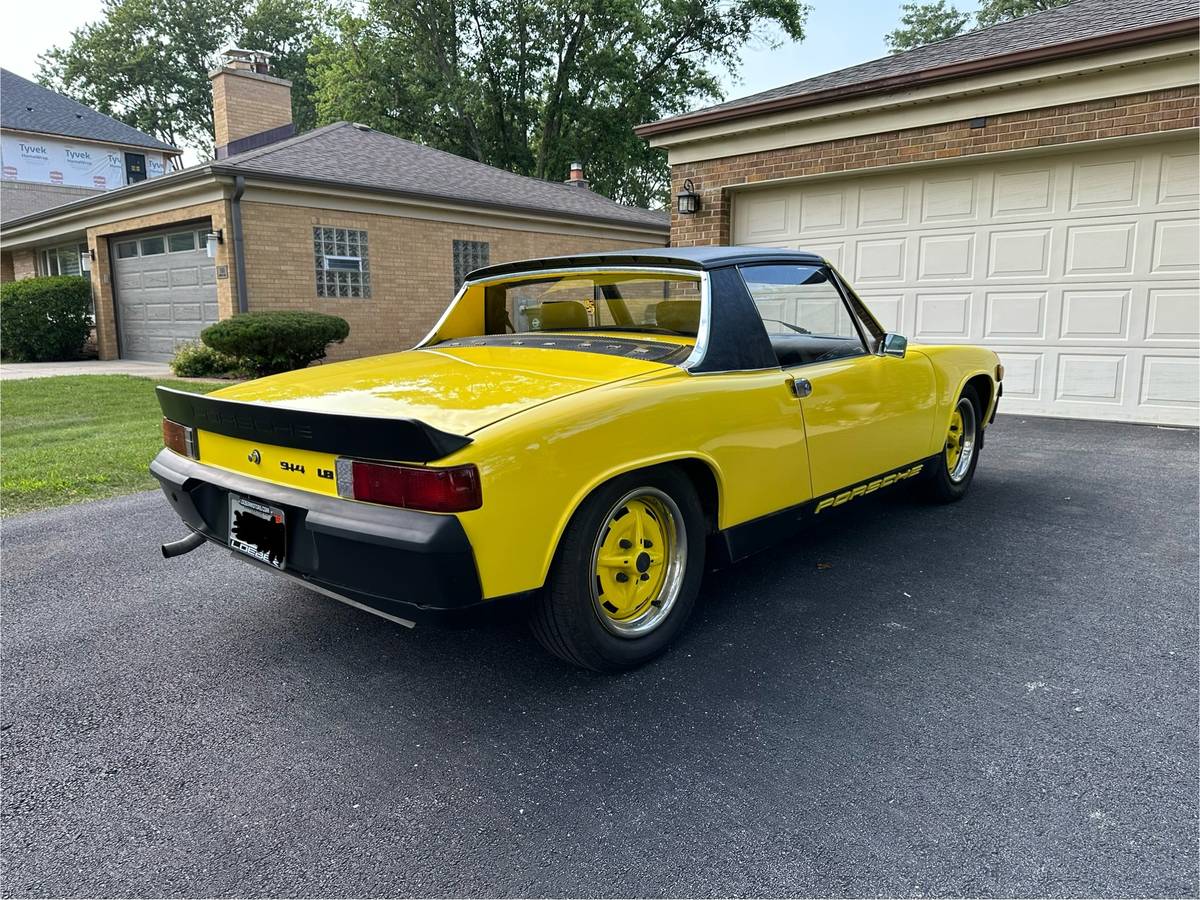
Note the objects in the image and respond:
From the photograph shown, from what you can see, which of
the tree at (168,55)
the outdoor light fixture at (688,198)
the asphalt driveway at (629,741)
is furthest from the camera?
the tree at (168,55)

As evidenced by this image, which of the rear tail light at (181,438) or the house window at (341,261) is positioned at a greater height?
the house window at (341,261)

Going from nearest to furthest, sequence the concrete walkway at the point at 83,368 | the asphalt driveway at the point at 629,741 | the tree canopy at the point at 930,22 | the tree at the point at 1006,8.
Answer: the asphalt driveway at the point at 629,741
the concrete walkway at the point at 83,368
the tree at the point at 1006,8
the tree canopy at the point at 930,22

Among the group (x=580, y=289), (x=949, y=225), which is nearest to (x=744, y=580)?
(x=580, y=289)

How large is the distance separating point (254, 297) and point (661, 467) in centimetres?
1271

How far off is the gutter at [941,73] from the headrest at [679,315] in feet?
20.5

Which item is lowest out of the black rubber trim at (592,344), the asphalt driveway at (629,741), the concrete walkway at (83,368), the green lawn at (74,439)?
the asphalt driveway at (629,741)

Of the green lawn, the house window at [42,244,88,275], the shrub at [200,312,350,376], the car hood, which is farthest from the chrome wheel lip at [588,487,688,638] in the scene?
the house window at [42,244,88,275]

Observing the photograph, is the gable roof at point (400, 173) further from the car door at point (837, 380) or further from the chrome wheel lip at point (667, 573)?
the chrome wheel lip at point (667, 573)

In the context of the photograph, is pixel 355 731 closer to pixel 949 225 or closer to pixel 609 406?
pixel 609 406

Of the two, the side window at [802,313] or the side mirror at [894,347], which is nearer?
the side window at [802,313]

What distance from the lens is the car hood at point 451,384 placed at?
2.53 m

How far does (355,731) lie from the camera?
252 cm

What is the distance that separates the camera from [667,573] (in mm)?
3002

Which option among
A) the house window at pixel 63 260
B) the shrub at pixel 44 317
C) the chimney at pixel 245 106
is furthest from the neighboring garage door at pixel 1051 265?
the house window at pixel 63 260
